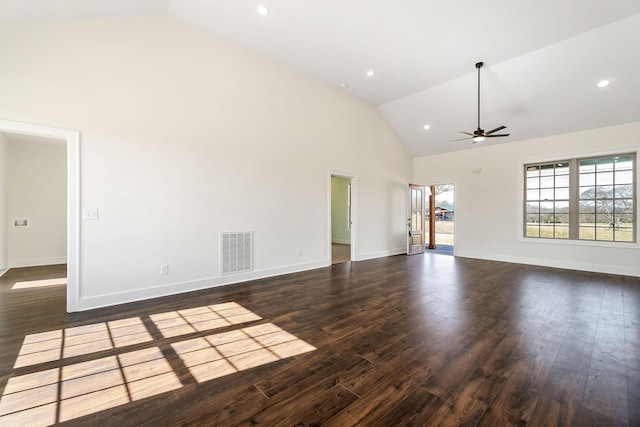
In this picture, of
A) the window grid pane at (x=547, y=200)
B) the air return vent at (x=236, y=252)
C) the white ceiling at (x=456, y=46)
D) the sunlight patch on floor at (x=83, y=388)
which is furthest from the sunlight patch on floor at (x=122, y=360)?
the window grid pane at (x=547, y=200)

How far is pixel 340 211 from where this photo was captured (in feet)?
33.9

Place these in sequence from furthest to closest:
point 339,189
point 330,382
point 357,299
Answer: point 339,189 < point 357,299 < point 330,382

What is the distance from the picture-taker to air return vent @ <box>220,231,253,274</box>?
4348 millimetres

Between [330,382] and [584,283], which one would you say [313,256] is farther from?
[584,283]

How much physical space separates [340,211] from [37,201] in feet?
27.3

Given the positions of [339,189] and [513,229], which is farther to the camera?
[339,189]

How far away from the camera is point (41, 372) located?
198 cm

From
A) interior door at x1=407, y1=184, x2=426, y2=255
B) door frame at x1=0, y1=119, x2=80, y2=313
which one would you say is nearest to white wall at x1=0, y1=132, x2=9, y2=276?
door frame at x1=0, y1=119, x2=80, y2=313

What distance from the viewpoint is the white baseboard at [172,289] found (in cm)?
331

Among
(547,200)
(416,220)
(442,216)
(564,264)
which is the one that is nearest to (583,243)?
(564,264)

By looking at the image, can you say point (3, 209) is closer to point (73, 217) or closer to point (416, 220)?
point (73, 217)

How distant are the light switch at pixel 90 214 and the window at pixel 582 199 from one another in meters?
8.51

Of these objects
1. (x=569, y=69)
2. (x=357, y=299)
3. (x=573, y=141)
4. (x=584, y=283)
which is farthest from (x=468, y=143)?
(x=357, y=299)

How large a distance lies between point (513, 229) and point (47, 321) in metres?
8.68
